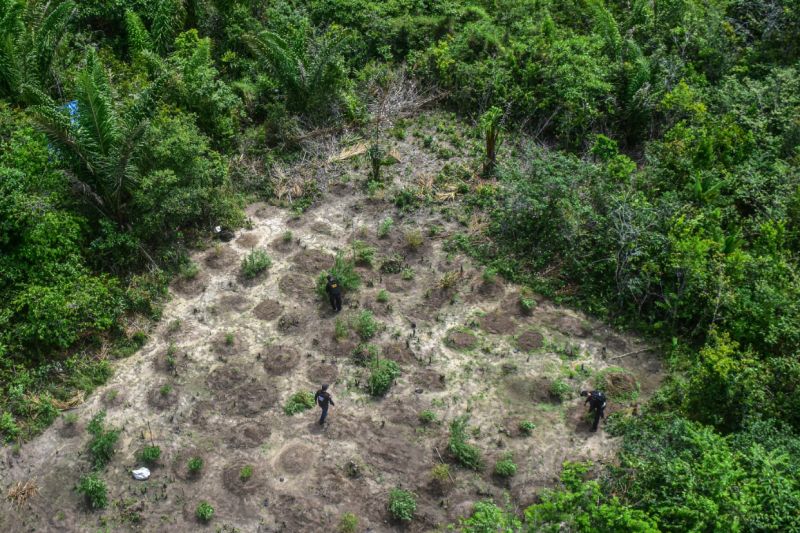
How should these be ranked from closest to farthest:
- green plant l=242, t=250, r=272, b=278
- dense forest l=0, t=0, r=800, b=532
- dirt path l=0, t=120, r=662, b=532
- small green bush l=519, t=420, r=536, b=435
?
dense forest l=0, t=0, r=800, b=532, dirt path l=0, t=120, r=662, b=532, small green bush l=519, t=420, r=536, b=435, green plant l=242, t=250, r=272, b=278

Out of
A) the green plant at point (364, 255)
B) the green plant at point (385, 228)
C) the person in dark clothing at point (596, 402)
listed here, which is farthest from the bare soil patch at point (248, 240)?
the person in dark clothing at point (596, 402)

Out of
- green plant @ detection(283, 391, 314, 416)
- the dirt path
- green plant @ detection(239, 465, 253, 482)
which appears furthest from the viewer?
green plant @ detection(283, 391, 314, 416)

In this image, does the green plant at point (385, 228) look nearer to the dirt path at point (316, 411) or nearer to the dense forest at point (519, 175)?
the dirt path at point (316, 411)

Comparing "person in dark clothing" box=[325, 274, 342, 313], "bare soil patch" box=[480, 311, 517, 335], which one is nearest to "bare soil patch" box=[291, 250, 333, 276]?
"person in dark clothing" box=[325, 274, 342, 313]

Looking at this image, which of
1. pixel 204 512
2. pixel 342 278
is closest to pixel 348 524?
pixel 204 512

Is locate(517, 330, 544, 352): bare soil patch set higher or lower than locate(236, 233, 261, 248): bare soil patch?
lower

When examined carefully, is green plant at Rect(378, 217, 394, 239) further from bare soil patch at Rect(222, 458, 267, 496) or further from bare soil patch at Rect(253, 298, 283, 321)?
bare soil patch at Rect(222, 458, 267, 496)

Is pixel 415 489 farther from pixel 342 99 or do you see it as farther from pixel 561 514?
Result: pixel 342 99
